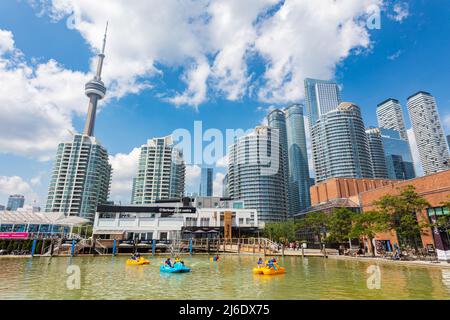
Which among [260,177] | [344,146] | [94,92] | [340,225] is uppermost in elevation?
[94,92]

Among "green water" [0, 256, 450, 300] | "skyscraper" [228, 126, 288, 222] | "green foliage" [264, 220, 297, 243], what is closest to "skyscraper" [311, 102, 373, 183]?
"skyscraper" [228, 126, 288, 222]

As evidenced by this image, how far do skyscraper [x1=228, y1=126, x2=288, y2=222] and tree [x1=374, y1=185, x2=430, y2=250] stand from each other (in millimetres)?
116662

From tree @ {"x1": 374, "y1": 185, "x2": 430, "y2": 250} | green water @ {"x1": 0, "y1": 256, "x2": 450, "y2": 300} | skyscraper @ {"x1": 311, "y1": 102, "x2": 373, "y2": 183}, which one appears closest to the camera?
green water @ {"x1": 0, "y1": 256, "x2": 450, "y2": 300}

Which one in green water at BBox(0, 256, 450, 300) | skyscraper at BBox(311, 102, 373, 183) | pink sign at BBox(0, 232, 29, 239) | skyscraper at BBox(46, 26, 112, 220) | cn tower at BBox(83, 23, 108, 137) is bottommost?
green water at BBox(0, 256, 450, 300)

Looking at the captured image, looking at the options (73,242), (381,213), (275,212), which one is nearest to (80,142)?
(73,242)

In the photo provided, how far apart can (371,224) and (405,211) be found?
346 inches

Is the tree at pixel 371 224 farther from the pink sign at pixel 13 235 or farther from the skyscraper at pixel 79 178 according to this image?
the skyscraper at pixel 79 178

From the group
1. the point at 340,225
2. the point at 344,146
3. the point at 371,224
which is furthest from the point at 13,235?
the point at 344,146

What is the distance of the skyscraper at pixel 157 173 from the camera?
15812 cm

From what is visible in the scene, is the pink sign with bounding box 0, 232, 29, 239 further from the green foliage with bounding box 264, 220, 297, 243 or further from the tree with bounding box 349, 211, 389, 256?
the tree with bounding box 349, 211, 389, 256

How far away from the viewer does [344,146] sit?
581ft

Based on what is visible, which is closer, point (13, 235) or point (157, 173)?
point (13, 235)

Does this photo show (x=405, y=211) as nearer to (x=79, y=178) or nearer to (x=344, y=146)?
(x=79, y=178)

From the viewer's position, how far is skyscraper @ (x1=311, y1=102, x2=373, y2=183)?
577 feet
